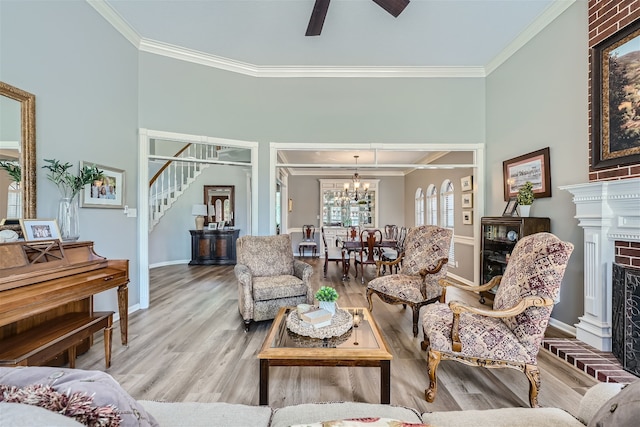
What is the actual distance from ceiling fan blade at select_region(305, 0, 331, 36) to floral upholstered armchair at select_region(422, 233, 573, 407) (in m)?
2.60

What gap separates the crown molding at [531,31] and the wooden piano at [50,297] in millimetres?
4945

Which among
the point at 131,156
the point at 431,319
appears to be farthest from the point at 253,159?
the point at 431,319

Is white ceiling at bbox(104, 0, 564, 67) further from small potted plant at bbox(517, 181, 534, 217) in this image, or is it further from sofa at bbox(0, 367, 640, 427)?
sofa at bbox(0, 367, 640, 427)

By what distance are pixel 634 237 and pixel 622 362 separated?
950 millimetres

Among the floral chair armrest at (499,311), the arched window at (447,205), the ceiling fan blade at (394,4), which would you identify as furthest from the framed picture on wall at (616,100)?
the arched window at (447,205)

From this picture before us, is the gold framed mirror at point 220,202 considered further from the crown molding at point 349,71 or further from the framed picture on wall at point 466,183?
the framed picture on wall at point 466,183

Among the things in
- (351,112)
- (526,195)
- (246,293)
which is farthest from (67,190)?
(526,195)

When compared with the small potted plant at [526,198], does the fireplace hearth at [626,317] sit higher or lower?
lower

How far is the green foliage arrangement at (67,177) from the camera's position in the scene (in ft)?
8.37

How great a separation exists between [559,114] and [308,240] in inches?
240

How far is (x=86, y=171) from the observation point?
2.77 m

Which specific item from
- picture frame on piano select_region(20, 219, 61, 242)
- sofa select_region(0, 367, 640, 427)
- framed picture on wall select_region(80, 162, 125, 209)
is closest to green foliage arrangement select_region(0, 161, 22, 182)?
picture frame on piano select_region(20, 219, 61, 242)

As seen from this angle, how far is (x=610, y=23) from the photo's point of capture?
243 cm

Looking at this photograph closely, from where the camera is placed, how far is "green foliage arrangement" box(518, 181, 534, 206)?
3238 mm
